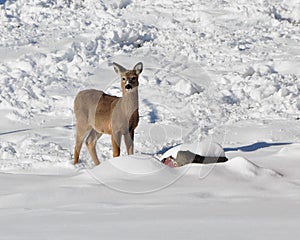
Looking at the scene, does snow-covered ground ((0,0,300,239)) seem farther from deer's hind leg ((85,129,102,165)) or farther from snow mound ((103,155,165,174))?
deer's hind leg ((85,129,102,165))

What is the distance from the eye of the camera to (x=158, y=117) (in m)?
11.7

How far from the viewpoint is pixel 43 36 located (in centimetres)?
1677

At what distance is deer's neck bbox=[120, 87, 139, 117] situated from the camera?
8656mm

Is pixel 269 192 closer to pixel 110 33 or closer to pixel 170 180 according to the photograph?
pixel 170 180

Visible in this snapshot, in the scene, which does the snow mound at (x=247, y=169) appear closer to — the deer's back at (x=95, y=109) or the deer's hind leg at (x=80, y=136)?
the deer's back at (x=95, y=109)

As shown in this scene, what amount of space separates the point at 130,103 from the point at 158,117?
3016 millimetres

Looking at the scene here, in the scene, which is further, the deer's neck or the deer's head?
the deer's neck

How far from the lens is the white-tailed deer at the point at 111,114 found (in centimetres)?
861

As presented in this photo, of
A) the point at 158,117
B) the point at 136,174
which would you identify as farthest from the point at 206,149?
the point at 158,117

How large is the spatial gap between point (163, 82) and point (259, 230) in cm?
979

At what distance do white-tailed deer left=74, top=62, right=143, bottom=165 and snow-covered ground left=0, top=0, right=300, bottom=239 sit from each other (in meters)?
0.38

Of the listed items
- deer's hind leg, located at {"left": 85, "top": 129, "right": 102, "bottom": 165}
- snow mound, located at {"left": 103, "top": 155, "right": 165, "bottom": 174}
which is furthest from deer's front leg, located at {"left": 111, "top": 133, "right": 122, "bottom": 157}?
snow mound, located at {"left": 103, "top": 155, "right": 165, "bottom": 174}

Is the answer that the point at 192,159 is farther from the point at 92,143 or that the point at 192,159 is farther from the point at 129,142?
the point at 92,143

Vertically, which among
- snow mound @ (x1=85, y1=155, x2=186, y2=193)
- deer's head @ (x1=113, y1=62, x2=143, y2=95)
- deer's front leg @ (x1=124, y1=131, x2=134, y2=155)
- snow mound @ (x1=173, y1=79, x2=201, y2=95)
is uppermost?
deer's head @ (x1=113, y1=62, x2=143, y2=95)
